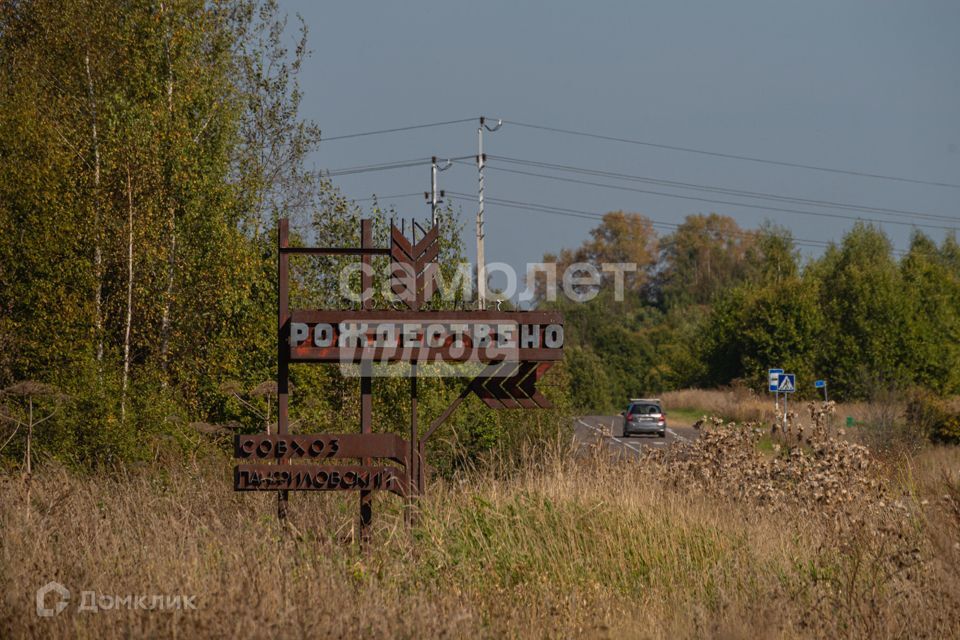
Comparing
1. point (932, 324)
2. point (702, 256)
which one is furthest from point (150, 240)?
point (702, 256)

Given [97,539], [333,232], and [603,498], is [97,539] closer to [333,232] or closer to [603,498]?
[603,498]

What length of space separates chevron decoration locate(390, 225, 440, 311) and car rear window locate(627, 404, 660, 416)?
32.3 m

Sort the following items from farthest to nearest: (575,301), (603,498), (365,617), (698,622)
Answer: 1. (575,301)
2. (603,498)
3. (698,622)
4. (365,617)

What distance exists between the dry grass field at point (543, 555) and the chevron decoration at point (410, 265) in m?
1.96

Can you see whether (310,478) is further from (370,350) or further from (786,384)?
(786,384)

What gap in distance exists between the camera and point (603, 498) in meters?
10.9

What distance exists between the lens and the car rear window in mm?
41406

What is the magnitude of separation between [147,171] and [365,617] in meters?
16.6

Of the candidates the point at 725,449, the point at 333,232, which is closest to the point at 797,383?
the point at 333,232

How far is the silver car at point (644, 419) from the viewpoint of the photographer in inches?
1607

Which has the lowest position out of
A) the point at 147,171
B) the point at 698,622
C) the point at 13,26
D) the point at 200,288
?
the point at 698,622

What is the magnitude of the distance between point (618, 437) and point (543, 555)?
3382 centimetres

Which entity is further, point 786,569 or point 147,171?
point 147,171

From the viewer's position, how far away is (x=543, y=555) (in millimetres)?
9539
